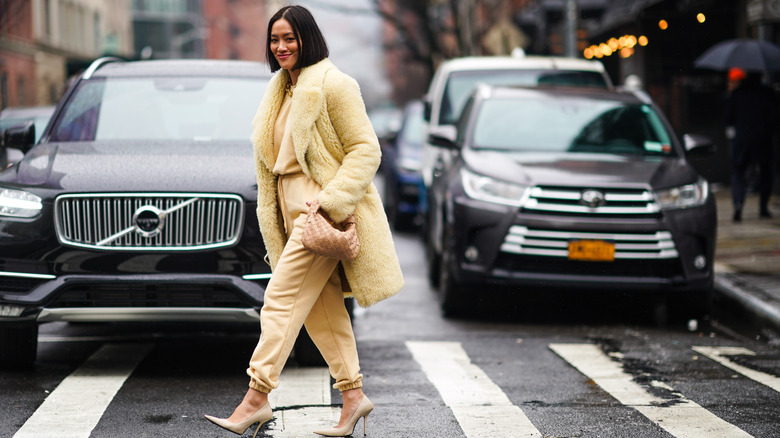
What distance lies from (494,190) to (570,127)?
4.29 ft

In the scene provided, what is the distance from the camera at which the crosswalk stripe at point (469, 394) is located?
5234 millimetres

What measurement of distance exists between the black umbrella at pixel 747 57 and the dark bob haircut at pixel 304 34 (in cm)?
1039

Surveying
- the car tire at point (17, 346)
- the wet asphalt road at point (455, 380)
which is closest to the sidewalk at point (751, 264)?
the wet asphalt road at point (455, 380)

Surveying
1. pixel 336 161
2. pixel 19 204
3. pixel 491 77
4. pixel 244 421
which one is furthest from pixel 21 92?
pixel 244 421

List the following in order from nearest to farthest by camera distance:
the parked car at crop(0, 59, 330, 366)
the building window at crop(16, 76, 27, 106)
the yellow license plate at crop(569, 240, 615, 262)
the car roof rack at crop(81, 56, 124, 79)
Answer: the parked car at crop(0, 59, 330, 366) < the car roof rack at crop(81, 56, 124, 79) < the yellow license plate at crop(569, 240, 615, 262) < the building window at crop(16, 76, 27, 106)

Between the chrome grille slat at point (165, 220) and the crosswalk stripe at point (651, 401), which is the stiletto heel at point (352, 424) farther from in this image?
the chrome grille slat at point (165, 220)

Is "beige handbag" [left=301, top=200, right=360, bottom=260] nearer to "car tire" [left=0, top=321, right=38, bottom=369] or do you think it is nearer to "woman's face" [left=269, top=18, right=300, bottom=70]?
"woman's face" [left=269, top=18, right=300, bottom=70]

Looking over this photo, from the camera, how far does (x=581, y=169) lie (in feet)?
27.8

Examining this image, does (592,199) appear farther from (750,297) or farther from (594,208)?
(750,297)

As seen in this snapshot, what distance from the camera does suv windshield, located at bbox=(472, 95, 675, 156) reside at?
9.17 metres

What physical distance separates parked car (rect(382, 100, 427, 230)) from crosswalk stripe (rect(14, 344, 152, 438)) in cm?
831

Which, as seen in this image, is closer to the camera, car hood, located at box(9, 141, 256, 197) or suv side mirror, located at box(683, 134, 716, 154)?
car hood, located at box(9, 141, 256, 197)

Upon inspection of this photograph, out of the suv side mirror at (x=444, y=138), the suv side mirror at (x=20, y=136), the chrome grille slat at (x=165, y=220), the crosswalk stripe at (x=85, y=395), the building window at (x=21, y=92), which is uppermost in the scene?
the suv side mirror at (x=20, y=136)

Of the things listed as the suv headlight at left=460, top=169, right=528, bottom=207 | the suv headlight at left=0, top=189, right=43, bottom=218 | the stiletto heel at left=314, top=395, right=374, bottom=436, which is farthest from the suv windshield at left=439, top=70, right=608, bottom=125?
the stiletto heel at left=314, top=395, right=374, bottom=436
